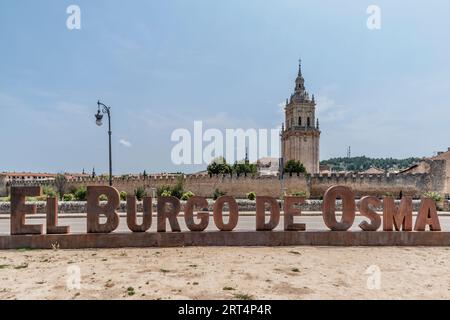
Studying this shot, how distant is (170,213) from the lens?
35.4 ft

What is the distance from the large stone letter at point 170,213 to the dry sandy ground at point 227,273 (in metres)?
0.93

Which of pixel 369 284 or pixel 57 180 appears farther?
pixel 57 180

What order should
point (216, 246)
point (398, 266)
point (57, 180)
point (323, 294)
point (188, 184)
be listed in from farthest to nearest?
point (57, 180) → point (188, 184) → point (216, 246) → point (398, 266) → point (323, 294)

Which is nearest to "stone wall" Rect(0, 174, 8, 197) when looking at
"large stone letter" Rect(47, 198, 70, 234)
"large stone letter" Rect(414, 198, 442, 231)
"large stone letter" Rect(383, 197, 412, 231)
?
"large stone letter" Rect(47, 198, 70, 234)

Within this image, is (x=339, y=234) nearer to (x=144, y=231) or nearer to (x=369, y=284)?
(x=369, y=284)

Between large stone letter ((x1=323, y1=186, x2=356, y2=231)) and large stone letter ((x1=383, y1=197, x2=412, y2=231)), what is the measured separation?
3.96 feet

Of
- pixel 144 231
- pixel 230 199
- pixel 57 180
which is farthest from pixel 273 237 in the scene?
pixel 57 180

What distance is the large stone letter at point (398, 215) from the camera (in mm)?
11055

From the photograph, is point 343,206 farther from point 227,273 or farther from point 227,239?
point 227,273

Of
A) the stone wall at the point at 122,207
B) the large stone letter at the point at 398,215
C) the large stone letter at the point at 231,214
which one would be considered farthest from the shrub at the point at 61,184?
the large stone letter at the point at 398,215

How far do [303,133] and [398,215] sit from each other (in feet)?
218

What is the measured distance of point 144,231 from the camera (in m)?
10.9

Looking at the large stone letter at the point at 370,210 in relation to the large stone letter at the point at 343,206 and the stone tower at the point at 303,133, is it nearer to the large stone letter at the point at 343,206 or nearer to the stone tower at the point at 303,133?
the large stone letter at the point at 343,206
